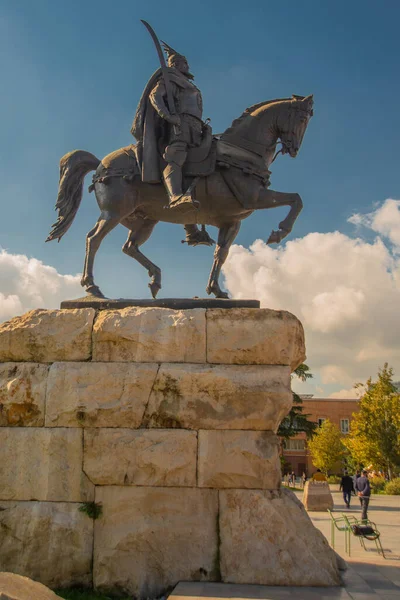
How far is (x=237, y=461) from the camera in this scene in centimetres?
605

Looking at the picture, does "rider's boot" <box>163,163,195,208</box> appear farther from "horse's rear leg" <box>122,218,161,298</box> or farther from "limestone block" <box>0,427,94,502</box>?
"limestone block" <box>0,427,94,502</box>

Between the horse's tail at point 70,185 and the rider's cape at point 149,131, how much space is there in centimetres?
84

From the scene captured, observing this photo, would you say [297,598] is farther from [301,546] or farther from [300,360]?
[300,360]

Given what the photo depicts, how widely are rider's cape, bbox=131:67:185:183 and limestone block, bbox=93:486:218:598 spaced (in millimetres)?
4162

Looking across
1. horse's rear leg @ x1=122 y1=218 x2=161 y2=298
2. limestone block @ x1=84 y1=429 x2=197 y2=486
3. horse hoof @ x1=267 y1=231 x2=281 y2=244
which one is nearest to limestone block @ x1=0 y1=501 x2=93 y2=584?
limestone block @ x1=84 y1=429 x2=197 y2=486

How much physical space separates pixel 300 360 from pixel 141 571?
9.65ft

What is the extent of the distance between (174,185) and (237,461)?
365 cm

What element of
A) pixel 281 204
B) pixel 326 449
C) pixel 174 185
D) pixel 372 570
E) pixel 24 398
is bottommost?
pixel 326 449

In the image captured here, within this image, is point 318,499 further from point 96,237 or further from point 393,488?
point 96,237

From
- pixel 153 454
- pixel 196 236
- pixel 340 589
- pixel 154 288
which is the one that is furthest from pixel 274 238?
pixel 340 589

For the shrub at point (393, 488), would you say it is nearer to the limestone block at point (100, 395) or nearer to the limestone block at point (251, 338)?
the limestone block at point (251, 338)

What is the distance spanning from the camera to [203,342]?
6398mm

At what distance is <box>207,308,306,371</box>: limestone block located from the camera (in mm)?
6355

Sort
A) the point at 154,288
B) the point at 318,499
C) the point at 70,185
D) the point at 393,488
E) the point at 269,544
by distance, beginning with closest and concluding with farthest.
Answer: the point at 269,544, the point at 70,185, the point at 154,288, the point at 318,499, the point at 393,488
